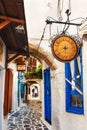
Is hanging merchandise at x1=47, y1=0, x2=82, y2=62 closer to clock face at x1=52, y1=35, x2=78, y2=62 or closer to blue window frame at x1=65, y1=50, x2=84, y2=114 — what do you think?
clock face at x1=52, y1=35, x2=78, y2=62

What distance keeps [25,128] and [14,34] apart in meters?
5.12

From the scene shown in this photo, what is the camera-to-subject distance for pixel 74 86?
23.5ft

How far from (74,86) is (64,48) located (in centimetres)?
192

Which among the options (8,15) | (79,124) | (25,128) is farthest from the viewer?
(25,128)

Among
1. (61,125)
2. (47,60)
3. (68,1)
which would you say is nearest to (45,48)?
(47,60)

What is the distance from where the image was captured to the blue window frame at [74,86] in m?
7.00

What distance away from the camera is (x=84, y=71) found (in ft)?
21.1

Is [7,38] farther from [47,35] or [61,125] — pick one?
[61,125]

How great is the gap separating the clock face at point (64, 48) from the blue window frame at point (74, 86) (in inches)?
50.0

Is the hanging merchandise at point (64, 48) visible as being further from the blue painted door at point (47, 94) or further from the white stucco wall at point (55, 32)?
the blue painted door at point (47, 94)

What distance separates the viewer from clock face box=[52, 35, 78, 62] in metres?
5.62

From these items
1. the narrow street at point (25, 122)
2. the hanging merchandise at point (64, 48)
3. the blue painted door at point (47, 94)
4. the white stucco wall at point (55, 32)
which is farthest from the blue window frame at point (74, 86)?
the blue painted door at point (47, 94)

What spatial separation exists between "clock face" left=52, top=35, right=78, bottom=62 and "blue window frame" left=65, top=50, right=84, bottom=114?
127 centimetres

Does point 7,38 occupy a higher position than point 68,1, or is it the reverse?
point 68,1
